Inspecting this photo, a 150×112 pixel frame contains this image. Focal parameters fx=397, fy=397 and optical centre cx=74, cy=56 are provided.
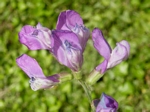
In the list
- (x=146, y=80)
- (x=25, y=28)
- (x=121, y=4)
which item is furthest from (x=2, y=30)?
(x=25, y=28)

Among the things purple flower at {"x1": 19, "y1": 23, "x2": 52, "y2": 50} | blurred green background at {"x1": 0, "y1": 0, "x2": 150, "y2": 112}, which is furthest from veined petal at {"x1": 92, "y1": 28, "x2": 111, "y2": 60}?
blurred green background at {"x1": 0, "y1": 0, "x2": 150, "y2": 112}

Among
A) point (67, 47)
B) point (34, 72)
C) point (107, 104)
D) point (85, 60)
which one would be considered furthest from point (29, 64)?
point (85, 60)

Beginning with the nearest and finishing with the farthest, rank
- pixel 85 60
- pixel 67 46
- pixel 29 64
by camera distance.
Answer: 1. pixel 67 46
2. pixel 29 64
3. pixel 85 60

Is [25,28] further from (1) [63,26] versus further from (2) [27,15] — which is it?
(2) [27,15]

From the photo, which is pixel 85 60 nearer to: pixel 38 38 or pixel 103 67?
pixel 103 67

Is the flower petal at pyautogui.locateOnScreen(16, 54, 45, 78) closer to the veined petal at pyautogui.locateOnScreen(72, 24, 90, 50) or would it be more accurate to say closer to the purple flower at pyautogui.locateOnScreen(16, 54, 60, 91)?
the purple flower at pyautogui.locateOnScreen(16, 54, 60, 91)

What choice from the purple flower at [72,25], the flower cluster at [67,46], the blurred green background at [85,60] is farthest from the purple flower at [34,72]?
the blurred green background at [85,60]
